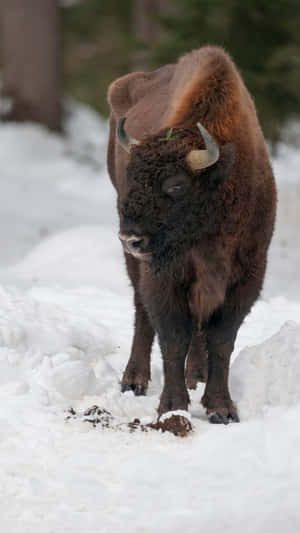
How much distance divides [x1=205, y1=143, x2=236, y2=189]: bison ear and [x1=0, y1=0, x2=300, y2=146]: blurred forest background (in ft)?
18.0

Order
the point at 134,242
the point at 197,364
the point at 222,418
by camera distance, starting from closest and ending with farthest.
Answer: the point at 134,242, the point at 222,418, the point at 197,364

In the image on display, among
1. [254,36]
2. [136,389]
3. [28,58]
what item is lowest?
[136,389]

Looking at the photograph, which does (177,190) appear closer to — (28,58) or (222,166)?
(222,166)

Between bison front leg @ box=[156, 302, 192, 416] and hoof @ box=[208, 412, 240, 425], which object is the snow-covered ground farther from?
bison front leg @ box=[156, 302, 192, 416]

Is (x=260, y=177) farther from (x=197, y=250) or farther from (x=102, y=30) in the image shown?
(x=102, y=30)

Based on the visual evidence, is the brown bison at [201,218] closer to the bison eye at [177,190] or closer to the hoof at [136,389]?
the bison eye at [177,190]

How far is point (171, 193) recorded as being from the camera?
16.2ft

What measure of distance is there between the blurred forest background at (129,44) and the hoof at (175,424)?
628 cm

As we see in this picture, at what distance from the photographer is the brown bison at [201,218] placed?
16.2 ft

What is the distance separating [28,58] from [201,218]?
1473cm

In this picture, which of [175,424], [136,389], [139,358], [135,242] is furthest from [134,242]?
[139,358]

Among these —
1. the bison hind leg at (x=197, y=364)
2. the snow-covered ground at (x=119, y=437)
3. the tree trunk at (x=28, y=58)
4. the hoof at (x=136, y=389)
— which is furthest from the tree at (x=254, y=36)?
the hoof at (x=136, y=389)

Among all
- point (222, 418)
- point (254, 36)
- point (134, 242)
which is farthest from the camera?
point (254, 36)

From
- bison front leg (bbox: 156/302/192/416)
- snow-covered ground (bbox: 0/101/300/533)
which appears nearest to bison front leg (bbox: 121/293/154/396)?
snow-covered ground (bbox: 0/101/300/533)
